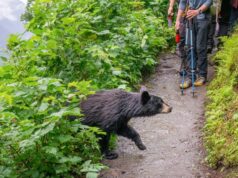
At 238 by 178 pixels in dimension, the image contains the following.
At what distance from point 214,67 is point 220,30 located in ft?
3.17

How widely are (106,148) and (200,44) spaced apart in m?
3.93

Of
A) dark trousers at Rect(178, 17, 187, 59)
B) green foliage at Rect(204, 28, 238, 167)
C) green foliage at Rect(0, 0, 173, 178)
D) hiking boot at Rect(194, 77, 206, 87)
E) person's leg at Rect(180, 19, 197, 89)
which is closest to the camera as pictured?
green foliage at Rect(0, 0, 173, 178)

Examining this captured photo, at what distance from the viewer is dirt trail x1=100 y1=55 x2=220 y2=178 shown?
19.6 feet

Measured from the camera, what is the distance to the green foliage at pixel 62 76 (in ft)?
14.9

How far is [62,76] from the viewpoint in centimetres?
674

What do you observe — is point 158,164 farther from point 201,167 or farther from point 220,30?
point 220,30

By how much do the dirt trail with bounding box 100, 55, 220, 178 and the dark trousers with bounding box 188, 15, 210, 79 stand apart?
0.50m

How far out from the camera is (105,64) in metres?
7.53

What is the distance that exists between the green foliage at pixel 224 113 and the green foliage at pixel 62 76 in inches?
62.6

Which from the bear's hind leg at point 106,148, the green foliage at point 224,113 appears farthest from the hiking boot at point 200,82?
the bear's hind leg at point 106,148

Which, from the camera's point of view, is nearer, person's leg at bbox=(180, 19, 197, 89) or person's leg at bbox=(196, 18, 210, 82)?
person's leg at bbox=(196, 18, 210, 82)

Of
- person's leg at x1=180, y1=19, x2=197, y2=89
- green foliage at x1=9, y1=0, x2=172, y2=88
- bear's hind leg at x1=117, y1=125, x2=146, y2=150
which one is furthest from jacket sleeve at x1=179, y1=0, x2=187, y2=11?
bear's hind leg at x1=117, y1=125, x2=146, y2=150

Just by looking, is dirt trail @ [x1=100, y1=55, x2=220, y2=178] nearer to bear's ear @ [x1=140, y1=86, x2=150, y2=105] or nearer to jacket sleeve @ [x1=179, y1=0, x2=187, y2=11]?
bear's ear @ [x1=140, y1=86, x2=150, y2=105]

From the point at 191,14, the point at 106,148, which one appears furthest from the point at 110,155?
the point at 191,14
